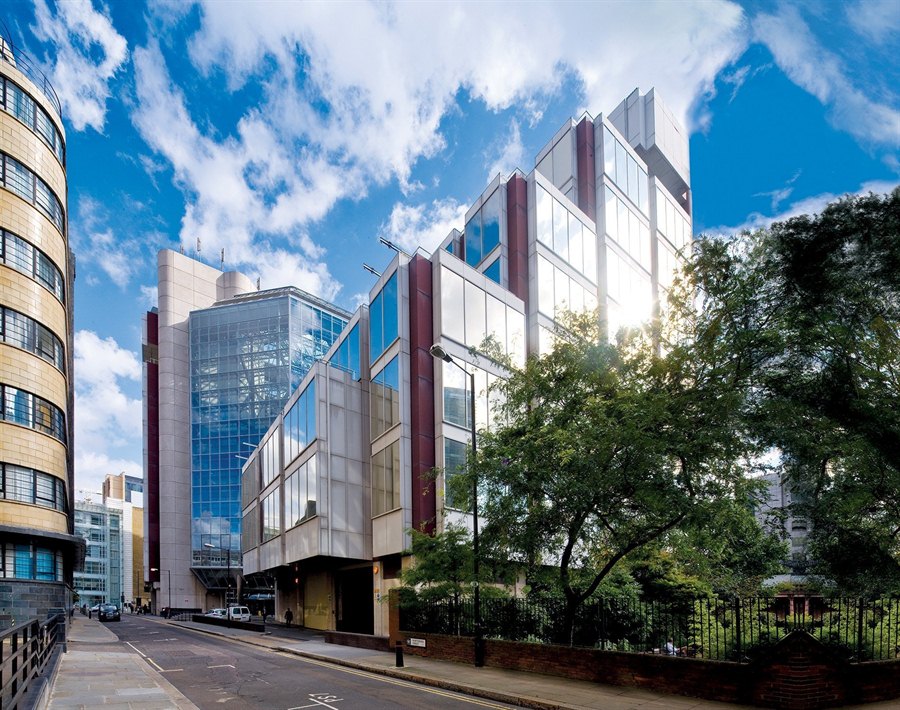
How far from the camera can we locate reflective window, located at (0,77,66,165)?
31672 millimetres

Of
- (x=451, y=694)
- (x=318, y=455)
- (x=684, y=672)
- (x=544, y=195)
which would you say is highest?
→ (x=544, y=195)

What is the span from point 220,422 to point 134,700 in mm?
87463

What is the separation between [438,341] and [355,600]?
19.7 metres

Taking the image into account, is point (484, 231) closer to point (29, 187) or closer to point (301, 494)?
point (301, 494)

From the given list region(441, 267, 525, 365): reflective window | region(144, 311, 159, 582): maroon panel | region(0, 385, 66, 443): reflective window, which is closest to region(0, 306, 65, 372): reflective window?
region(0, 385, 66, 443): reflective window

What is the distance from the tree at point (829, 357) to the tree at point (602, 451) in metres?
0.96

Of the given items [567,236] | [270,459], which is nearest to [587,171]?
[567,236]

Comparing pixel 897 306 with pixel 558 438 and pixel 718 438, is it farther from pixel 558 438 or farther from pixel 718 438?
pixel 558 438

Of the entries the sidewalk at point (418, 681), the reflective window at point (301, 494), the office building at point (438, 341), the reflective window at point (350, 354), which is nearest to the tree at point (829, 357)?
the sidewalk at point (418, 681)

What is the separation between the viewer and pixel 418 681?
57.7 ft

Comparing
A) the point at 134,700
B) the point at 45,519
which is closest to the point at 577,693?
the point at 134,700

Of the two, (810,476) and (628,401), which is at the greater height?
(628,401)

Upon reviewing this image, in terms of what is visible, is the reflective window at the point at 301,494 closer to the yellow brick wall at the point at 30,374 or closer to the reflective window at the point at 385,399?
the reflective window at the point at 385,399

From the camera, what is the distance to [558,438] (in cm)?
1568
